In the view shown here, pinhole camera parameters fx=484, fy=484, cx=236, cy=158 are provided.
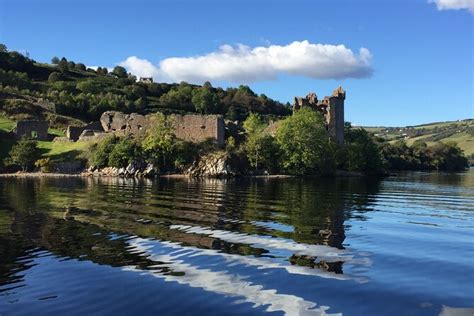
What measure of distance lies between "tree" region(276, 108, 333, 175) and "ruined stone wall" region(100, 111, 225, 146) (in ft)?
32.9

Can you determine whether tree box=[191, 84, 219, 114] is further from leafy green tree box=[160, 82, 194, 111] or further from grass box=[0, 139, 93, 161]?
grass box=[0, 139, 93, 161]

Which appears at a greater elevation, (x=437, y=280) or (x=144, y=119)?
(x=144, y=119)

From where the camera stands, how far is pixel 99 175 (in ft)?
227

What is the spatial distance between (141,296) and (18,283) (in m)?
3.07

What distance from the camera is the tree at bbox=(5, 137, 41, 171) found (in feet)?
228

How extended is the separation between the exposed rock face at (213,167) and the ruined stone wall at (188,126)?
14.1 ft

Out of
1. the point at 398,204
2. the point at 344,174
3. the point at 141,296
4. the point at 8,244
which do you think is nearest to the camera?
the point at 141,296

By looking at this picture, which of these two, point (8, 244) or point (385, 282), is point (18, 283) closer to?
point (8, 244)

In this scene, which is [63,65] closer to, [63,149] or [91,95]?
[91,95]

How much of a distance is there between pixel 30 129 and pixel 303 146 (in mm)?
43861

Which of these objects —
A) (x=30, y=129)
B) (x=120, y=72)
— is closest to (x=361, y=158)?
(x=30, y=129)

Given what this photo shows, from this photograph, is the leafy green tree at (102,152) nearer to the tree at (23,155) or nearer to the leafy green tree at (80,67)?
the tree at (23,155)

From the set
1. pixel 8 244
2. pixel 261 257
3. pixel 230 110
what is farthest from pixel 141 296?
pixel 230 110

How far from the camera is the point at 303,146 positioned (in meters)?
75.0
